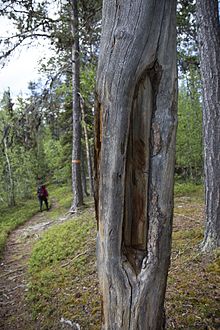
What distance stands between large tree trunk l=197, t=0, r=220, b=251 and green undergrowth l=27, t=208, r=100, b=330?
6.86 feet

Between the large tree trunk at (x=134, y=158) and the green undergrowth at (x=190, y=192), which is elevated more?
the large tree trunk at (x=134, y=158)

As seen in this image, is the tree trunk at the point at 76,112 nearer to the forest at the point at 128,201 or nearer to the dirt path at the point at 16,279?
the forest at the point at 128,201

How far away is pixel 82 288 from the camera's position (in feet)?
15.3

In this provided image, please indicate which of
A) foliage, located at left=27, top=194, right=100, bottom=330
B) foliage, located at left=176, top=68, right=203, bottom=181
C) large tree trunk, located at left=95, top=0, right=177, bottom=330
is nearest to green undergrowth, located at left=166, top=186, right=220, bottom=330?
foliage, located at left=27, top=194, right=100, bottom=330

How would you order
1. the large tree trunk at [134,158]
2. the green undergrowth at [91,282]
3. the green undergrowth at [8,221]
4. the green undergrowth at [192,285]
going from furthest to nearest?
the green undergrowth at [8,221], the green undergrowth at [91,282], the green undergrowth at [192,285], the large tree trunk at [134,158]

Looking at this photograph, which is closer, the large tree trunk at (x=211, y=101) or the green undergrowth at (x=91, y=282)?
the green undergrowth at (x=91, y=282)

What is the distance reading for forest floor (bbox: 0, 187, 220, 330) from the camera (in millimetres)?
3482

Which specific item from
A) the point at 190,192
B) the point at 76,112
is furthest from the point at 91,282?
→ the point at 190,192

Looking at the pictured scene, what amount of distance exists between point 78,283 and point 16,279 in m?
2.01

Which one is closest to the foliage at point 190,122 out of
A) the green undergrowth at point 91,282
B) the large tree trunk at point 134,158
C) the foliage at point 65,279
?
the green undergrowth at point 91,282

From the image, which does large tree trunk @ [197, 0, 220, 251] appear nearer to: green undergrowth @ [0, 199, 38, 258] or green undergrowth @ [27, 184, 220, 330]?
green undergrowth @ [27, 184, 220, 330]

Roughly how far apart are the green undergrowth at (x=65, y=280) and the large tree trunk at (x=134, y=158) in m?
1.87

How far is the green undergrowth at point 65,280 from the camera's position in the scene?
3.98m

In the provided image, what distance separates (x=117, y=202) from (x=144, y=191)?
205 mm
